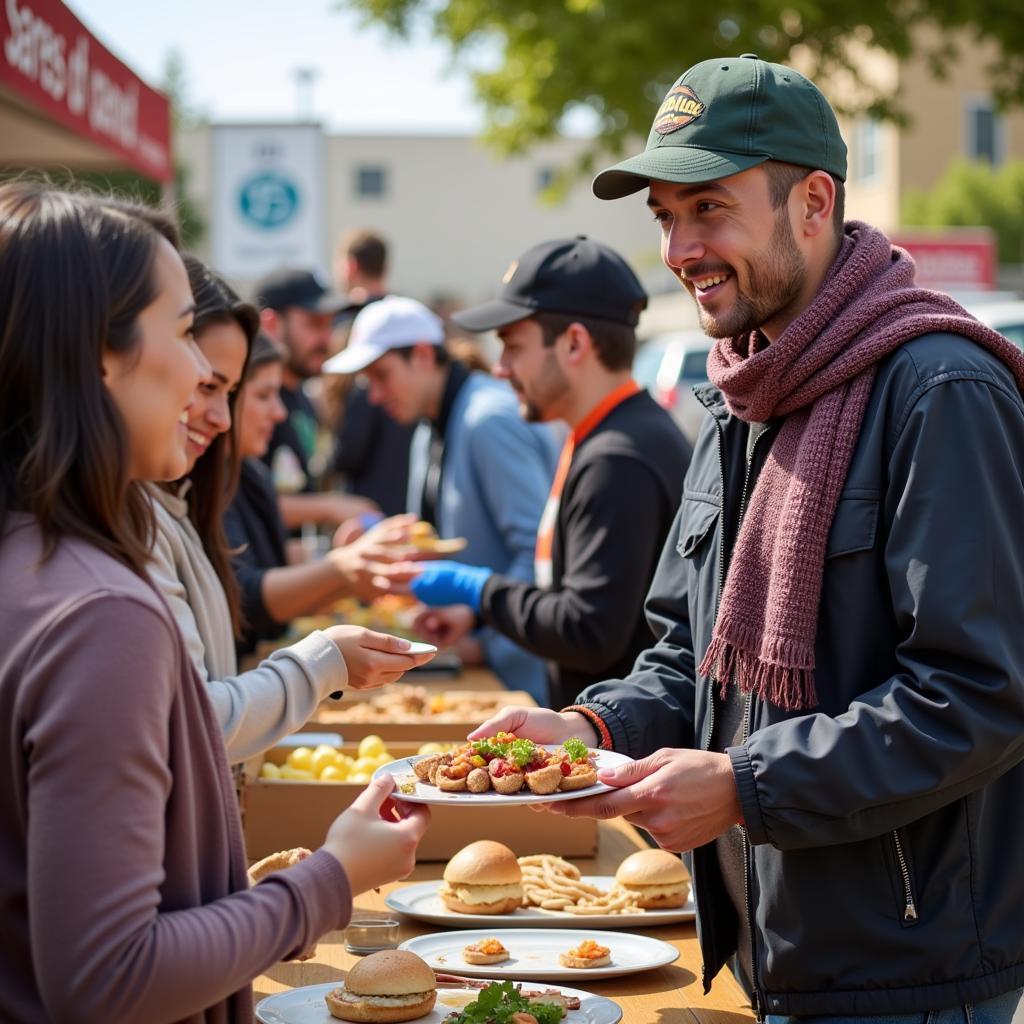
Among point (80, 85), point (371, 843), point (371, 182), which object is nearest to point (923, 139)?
point (371, 182)

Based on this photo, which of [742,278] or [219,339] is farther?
[219,339]

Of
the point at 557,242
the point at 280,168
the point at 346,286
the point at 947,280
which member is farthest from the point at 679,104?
the point at 947,280

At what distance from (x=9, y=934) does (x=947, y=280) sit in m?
21.3

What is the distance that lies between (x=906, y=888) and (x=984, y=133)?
39.4m

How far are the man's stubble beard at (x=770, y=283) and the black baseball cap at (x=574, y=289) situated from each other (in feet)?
6.41

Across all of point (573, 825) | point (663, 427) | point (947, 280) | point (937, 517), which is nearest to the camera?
point (937, 517)

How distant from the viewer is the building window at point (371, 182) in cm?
5141

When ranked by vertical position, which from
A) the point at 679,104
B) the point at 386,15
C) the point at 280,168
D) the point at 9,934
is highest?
the point at 386,15

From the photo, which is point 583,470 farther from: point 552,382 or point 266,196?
point 266,196

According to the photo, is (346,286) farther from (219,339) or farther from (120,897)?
(120,897)

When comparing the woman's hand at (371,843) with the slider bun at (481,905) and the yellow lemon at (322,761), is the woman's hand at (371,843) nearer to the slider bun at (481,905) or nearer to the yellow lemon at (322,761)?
the slider bun at (481,905)

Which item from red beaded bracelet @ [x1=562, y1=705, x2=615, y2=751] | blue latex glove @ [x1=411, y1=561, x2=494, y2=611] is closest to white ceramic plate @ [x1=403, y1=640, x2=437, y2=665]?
red beaded bracelet @ [x1=562, y1=705, x2=615, y2=751]

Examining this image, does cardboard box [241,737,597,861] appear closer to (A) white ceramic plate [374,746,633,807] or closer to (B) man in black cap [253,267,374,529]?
(A) white ceramic plate [374,746,633,807]

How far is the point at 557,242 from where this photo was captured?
452cm
